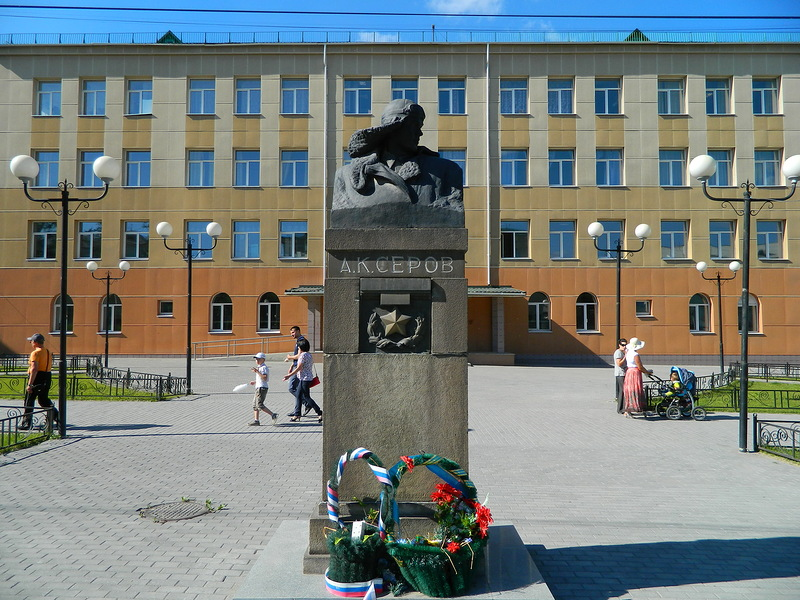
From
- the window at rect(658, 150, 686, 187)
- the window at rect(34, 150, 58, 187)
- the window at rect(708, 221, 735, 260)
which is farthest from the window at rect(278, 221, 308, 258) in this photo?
the window at rect(708, 221, 735, 260)

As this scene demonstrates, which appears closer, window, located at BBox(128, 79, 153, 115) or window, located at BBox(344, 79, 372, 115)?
window, located at BBox(344, 79, 372, 115)

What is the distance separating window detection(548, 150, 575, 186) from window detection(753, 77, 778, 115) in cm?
948

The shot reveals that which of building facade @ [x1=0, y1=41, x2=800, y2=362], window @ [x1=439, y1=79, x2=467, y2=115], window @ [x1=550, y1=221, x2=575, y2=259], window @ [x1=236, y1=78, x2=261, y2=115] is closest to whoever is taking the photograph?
building facade @ [x1=0, y1=41, x2=800, y2=362]

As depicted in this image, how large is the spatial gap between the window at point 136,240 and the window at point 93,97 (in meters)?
5.95

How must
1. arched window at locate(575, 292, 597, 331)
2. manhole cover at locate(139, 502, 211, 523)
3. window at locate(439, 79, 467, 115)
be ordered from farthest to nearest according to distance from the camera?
window at locate(439, 79, 467, 115), arched window at locate(575, 292, 597, 331), manhole cover at locate(139, 502, 211, 523)

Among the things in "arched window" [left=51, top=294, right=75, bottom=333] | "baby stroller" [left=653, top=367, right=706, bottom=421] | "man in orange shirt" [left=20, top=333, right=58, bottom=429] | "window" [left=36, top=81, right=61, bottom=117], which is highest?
"window" [left=36, top=81, right=61, bottom=117]

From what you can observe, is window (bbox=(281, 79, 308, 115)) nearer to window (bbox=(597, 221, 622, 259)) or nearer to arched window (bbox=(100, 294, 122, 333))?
arched window (bbox=(100, 294, 122, 333))

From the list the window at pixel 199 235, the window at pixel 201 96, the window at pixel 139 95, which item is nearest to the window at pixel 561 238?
the window at pixel 199 235

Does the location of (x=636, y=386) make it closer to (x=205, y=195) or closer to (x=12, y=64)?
(x=205, y=195)

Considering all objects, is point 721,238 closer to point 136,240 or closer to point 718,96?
point 718,96

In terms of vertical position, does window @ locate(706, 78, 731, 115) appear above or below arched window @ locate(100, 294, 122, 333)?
above

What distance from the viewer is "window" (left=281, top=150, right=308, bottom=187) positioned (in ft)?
106

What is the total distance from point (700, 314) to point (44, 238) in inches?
1303

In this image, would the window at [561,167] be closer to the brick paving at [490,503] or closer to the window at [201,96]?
the window at [201,96]
